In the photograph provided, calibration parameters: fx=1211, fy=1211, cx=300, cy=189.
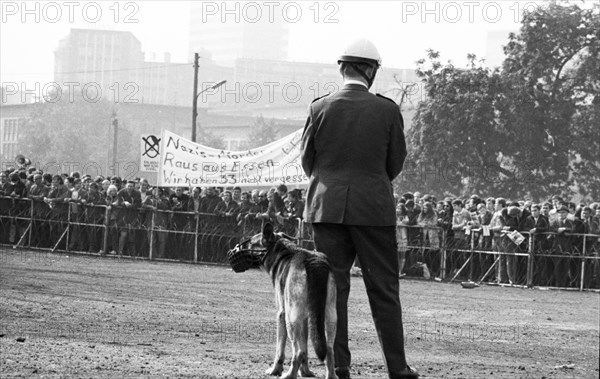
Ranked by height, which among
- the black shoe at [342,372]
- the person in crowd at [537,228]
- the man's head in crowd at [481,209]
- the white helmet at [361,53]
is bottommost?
the black shoe at [342,372]

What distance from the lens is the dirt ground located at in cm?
861

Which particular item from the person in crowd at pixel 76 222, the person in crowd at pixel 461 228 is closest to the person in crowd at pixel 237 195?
the person in crowd at pixel 76 222

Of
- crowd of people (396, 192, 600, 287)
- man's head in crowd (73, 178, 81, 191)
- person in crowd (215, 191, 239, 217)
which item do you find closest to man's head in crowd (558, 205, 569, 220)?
crowd of people (396, 192, 600, 287)

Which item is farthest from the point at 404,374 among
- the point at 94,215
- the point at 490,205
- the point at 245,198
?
the point at 94,215

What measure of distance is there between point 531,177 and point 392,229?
42.5m

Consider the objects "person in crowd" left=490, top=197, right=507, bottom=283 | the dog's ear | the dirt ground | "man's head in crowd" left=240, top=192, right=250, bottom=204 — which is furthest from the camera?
"man's head in crowd" left=240, top=192, right=250, bottom=204

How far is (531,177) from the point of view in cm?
4950

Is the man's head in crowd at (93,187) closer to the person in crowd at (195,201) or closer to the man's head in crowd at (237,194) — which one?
the person in crowd at (195,201)

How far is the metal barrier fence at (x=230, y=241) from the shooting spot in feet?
79.4

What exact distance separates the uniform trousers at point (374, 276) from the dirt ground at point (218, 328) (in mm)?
606

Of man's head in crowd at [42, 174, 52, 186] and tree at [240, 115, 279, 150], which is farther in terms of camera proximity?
tree at [240, 115, 279, 150]

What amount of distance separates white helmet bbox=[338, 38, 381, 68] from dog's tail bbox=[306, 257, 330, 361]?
1347 mm

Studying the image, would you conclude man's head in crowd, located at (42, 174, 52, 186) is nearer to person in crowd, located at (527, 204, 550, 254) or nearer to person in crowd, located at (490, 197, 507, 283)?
person in crowd, located at (490, 197, 507, 283)

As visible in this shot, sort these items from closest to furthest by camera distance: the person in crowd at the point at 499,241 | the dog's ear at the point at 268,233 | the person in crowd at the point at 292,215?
the dog's ear at the point at 268,233
the person in crowd at the point at 499,241
the person in crowd at the point at 292,215
